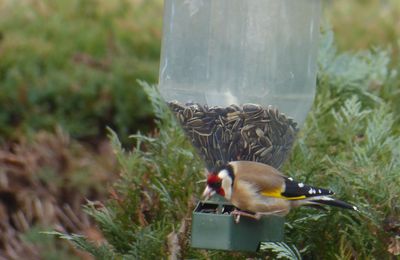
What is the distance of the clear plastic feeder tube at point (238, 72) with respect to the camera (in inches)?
146

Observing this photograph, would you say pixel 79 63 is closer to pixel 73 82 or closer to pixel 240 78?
pixel 73 82

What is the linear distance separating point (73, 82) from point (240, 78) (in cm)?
288

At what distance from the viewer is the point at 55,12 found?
7.31 meters

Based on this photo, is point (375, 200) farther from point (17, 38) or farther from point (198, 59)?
point (17, 38)

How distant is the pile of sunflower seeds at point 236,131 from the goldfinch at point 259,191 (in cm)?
22

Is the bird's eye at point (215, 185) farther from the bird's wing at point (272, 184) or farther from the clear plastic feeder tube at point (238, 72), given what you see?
the clear plastic feeder tube at point (238, 72)

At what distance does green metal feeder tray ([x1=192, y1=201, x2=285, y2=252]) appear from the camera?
3.52 meters

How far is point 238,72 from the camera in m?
3.72

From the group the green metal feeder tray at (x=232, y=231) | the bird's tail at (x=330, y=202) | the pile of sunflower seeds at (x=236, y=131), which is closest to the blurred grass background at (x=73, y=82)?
the pile of sunflower seeds at (x=236, y=131)

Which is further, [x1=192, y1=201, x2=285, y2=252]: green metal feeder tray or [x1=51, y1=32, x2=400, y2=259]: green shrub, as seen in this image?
[x1=51, y1=32, x2=400, y2=259]: green shrub

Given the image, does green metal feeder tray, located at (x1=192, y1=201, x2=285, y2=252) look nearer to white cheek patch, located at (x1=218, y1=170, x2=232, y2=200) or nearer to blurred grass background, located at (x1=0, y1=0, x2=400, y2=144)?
white cheek patch, located at (x1=218, y1=170, x2=232, y2=200)

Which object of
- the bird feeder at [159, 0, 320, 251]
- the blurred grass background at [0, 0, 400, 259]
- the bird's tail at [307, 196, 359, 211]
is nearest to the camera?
the bird's tail at [307, 196, 359, 211]

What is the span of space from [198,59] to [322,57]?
1.51m

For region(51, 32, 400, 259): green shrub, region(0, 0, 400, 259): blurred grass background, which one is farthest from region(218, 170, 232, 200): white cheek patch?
region(0, 0, 400, 259): blurred grass background
